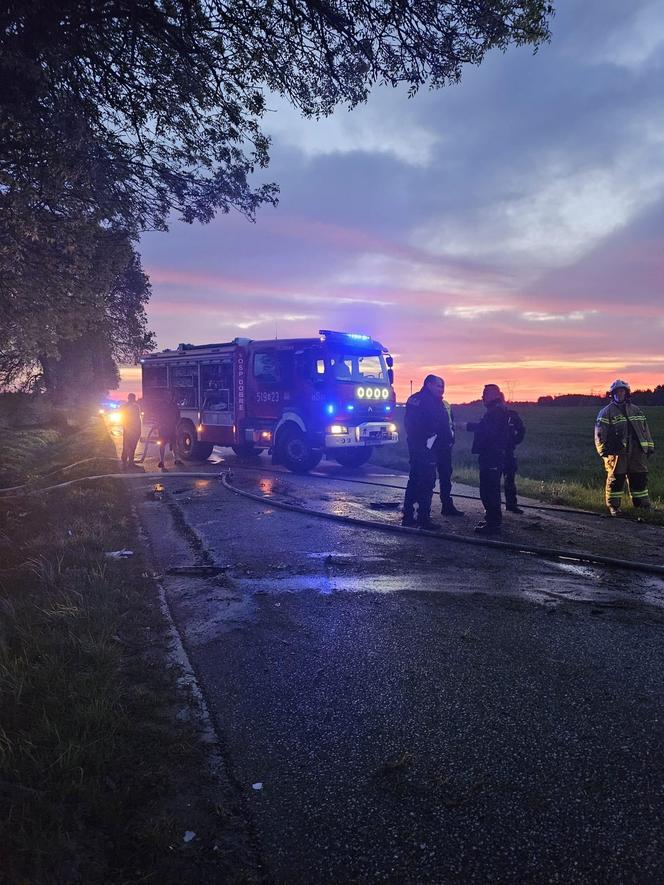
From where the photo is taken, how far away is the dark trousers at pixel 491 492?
286 inches

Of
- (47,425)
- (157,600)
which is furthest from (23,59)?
(47,425)

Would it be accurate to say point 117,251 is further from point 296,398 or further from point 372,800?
point 372,800

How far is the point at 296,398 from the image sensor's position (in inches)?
524

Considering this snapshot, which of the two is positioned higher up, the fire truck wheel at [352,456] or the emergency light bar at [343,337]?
the emergency light bar at [343,337]

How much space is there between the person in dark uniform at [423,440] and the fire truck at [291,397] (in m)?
5.04

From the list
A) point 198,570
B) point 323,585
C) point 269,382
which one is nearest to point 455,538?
point 323,585

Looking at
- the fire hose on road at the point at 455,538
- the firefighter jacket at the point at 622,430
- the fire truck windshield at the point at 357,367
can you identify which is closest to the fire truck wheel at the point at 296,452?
the fire truck windshield at the point at 357,367

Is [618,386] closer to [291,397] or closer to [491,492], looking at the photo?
[491,492]

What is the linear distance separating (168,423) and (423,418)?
11.1 m

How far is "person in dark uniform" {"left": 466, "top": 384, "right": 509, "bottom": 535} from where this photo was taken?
727 centimetres

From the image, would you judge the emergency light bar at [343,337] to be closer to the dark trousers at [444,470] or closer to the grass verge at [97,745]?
the dark trousers at [444,470]

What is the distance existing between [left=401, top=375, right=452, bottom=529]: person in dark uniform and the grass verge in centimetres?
397

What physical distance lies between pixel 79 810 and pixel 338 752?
3.67ft

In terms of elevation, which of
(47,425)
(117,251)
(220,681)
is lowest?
(220,681)
